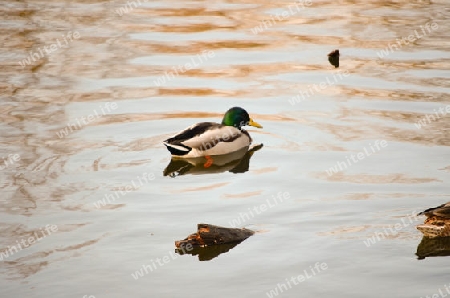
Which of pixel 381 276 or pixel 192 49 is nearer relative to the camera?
pixel 381 276

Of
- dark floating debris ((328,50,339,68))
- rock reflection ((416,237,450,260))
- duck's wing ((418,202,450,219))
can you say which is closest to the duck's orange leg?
rock reflection ((416,237,450,260))

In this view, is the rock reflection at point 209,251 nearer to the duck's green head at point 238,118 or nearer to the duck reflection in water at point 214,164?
the duck reflection in water at point 214,164

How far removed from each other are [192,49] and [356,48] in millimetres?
3646

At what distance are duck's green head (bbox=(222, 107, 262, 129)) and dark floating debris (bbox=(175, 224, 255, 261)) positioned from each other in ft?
14.8

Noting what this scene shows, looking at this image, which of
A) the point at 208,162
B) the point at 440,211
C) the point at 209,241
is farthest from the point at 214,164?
the point at 440,211

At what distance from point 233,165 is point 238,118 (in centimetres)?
109

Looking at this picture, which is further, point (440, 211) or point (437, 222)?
point (437, 222)

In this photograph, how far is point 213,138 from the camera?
47.2 ft

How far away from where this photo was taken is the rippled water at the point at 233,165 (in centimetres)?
972

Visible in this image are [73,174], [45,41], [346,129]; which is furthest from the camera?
[45,41]

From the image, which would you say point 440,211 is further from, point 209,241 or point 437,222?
point 209,241

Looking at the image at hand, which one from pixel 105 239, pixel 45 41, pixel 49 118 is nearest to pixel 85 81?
pixel 49 118

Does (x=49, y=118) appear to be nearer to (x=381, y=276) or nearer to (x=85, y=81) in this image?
(x=85, y=81)

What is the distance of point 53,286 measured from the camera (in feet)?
30.5
